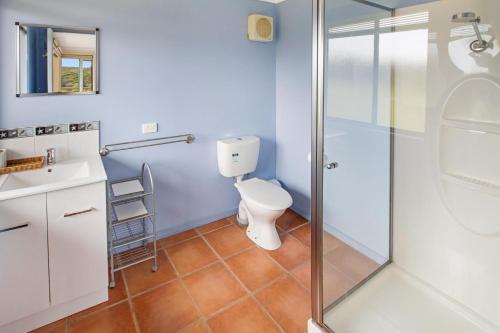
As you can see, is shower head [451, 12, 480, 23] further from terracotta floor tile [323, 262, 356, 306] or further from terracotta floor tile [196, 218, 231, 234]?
terracotta floor tile [196, 218, 231, 234]

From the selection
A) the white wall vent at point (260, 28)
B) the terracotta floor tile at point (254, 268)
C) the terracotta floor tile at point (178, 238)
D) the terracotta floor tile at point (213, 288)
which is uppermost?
the white wall vent at point (260, 28)

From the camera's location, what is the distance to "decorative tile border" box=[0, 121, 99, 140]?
196cm

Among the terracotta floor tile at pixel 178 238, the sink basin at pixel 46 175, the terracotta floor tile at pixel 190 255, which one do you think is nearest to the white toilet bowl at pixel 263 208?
the terracotta floor tile at pixel 190 255

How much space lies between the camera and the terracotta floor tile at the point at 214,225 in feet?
9.53

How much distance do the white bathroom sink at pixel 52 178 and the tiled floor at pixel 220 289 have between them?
84 cm

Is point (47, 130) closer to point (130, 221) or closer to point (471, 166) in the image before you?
point (130, 221)

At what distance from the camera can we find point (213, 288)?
2.13 m

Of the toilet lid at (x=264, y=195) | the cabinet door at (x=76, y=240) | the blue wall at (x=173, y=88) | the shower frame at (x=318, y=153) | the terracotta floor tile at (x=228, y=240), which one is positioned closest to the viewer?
the shower frame at (x=318, y=153)

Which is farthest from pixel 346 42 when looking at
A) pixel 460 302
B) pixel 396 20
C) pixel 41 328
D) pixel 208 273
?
pixel 41 328

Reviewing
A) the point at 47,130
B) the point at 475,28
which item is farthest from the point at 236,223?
the point at 475,28

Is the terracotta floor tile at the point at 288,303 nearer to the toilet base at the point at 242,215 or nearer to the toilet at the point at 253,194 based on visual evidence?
the toilet at the point at 253,194

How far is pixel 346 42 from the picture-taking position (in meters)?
1.90

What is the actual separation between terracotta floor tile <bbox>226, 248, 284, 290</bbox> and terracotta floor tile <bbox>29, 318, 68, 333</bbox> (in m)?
1.13

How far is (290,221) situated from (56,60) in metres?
2.36
